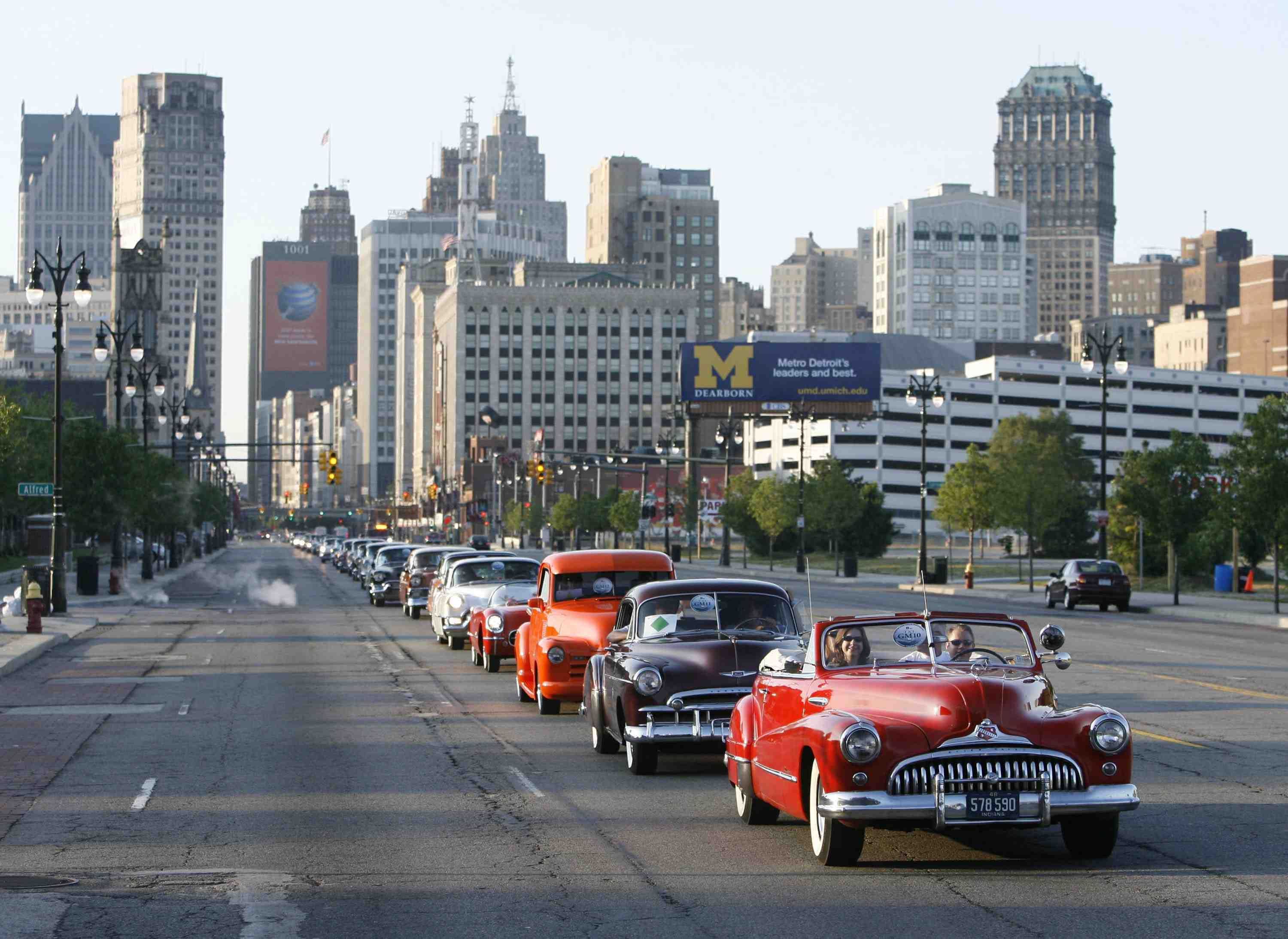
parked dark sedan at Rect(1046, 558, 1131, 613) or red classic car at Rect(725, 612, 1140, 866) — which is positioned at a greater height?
red classic car at Rect(725, 612, 1140, 866)

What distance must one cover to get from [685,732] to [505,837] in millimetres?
2925

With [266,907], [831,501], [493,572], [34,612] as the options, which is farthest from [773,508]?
[266,907]

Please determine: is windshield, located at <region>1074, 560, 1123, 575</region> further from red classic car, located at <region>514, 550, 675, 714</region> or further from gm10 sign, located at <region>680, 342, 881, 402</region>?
gm10 sign, located at <region>680, 342, 881, 402</region>

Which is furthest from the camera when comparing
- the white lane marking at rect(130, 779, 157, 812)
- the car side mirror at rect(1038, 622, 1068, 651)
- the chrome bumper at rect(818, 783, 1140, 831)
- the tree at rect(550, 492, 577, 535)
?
the tree at rect(550, 492, 577, 535)

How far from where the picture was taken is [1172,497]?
5328 cm

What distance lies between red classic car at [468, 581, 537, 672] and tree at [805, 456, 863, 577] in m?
59.0

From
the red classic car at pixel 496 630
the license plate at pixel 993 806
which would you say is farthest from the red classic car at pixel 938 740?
the red classic car at pixel 496 630

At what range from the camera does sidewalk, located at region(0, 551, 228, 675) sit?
30.1m

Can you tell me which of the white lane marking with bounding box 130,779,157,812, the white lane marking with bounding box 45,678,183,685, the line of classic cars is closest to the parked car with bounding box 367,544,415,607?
the white lane marking with bounding box 45,678,183,685

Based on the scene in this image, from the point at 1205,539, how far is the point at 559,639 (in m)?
45.8

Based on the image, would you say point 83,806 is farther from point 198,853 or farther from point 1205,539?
point 1205,539

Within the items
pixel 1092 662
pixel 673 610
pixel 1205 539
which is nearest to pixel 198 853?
pixel 673 610

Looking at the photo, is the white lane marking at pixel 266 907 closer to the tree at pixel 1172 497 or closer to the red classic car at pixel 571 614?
the red classic car at pixel 571 614

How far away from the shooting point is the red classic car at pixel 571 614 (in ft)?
64.2
